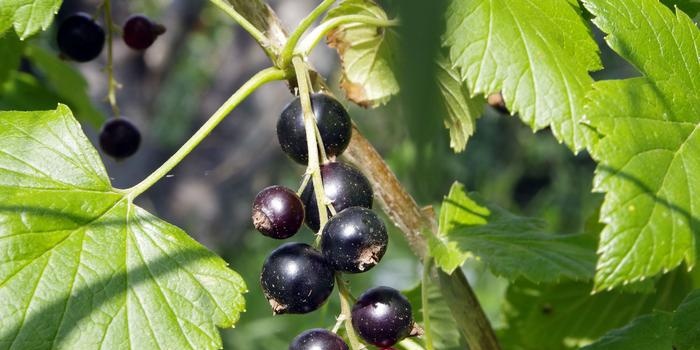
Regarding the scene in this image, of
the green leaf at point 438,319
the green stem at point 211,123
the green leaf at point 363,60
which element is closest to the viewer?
the green stem at point 211,123

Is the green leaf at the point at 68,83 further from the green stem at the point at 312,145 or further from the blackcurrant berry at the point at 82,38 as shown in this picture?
the green stem at the point at 312,145

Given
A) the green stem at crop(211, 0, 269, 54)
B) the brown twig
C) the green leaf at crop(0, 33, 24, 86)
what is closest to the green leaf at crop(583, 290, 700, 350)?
the brown twig

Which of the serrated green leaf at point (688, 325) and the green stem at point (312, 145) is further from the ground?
the green stem at point (312, 145)

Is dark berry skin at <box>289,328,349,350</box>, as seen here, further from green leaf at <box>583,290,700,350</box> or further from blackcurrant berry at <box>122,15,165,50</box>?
blackcurrant berry at <box>122,15,165,50</box>

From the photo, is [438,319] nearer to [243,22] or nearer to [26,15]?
[243,22]

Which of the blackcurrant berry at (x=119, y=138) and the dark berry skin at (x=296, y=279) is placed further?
the blackcurrant berry at (x=119, y=138)

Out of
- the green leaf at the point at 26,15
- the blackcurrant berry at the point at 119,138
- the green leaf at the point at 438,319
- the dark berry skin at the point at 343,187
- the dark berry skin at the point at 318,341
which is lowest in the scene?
the green leaf at the point at 438,319

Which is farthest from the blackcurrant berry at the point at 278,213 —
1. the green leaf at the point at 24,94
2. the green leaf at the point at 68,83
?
the green leaf at the point at 68,83
